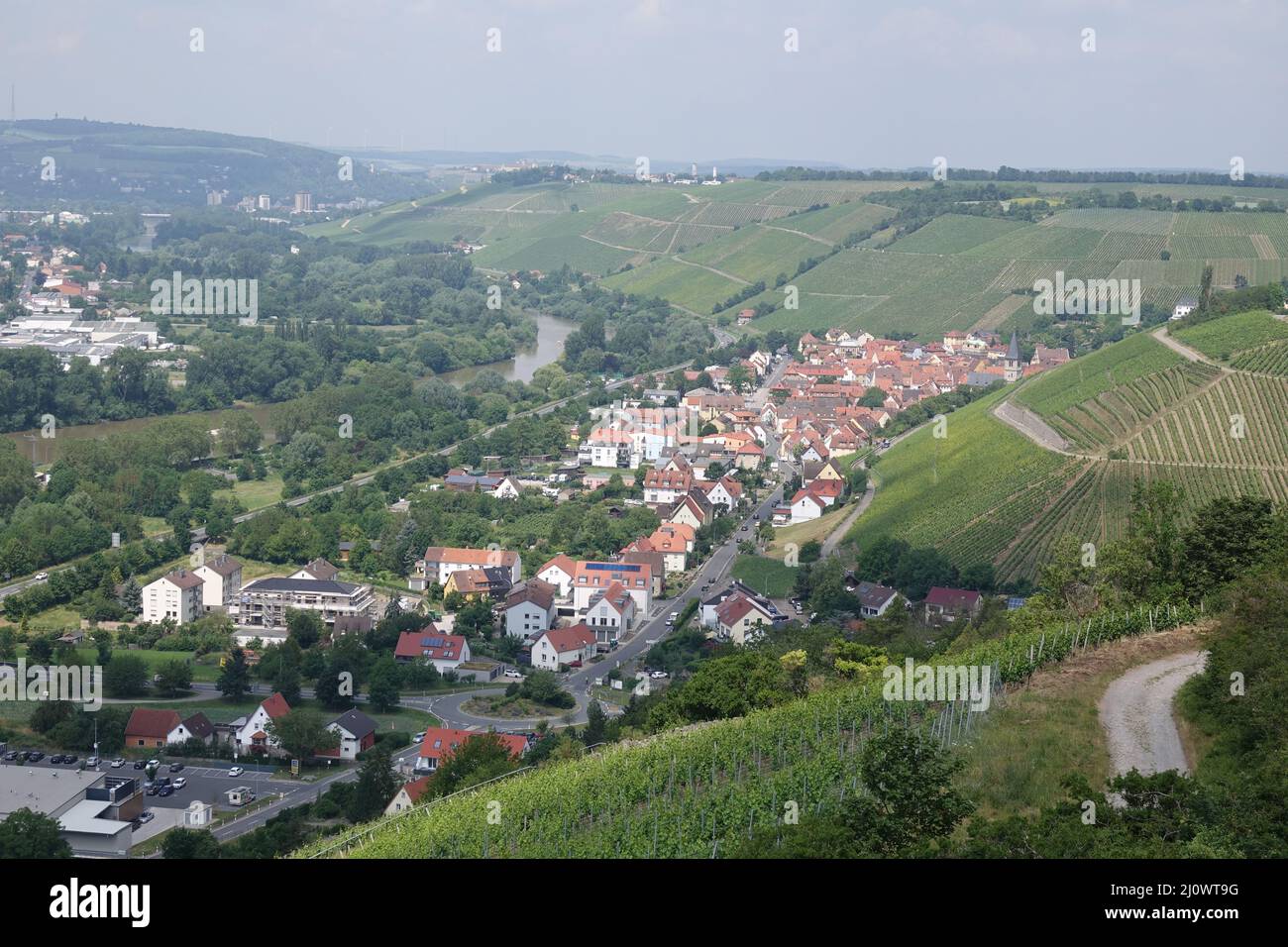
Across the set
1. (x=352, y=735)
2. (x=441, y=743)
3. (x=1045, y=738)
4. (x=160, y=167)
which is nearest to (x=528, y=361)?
(x=352, y=735)

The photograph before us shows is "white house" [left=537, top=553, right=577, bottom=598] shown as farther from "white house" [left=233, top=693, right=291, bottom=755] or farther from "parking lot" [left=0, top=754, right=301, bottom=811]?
"parking lot" [left=0, top=754, right=301, bottom=811]

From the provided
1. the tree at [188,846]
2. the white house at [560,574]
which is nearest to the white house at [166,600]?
the white house at [560,574]

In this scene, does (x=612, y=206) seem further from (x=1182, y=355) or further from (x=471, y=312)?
(x=1182, y=355)

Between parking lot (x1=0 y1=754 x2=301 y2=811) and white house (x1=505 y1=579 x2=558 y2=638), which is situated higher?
white house (x1=505 y1=579 x2=558 y2=638)

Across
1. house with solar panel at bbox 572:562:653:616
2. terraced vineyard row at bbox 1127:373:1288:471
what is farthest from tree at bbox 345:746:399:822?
terraced vineyard row at bbox 1127:373:1288:471

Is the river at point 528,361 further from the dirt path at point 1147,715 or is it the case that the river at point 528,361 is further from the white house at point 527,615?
the dirt path at point 1147,715
